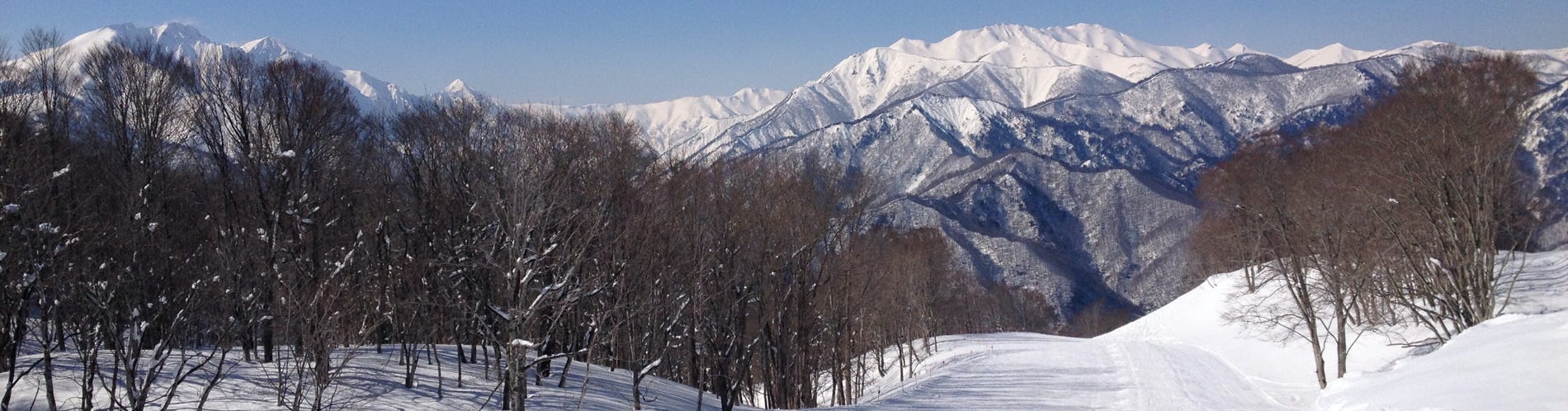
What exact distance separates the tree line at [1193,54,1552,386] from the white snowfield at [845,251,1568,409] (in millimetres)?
1388

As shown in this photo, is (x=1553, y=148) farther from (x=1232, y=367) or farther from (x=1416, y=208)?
(x=1416, y=208)

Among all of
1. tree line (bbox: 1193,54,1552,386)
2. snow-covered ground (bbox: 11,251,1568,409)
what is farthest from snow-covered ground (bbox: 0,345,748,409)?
tree line (bbox: 1193,54,1552,386)

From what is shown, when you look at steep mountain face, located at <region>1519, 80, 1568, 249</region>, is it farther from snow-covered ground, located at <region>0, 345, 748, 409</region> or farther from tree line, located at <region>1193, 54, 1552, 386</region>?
snow-covered ground, located at <region>0, 345, 748, 409</region>

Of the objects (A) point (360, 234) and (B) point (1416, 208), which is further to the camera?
(B) point (1416, 208)

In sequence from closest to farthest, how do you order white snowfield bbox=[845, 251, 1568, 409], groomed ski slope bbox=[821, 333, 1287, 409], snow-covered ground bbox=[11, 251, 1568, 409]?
white snowfield bbox=[845, 251, 1568, 409] < snow-covered ground bbox=[11, 251, 1568, 409] < groomed ski slope bbox=[821, 333, 1287, 409]

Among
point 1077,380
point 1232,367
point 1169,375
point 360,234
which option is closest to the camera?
point 360,234

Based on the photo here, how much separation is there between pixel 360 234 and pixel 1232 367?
29378 millimetres

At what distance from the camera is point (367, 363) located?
1961cm

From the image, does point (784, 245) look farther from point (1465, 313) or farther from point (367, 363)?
point (1465, 313)

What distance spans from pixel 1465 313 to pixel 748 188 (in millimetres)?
19709

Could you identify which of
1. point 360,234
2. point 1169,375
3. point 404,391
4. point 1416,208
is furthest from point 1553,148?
point 404,391

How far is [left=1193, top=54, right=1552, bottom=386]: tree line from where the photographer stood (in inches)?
918

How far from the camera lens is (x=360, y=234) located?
744 inches

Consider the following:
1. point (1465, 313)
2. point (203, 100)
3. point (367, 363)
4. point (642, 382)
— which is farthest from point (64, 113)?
point (1465, 313)
